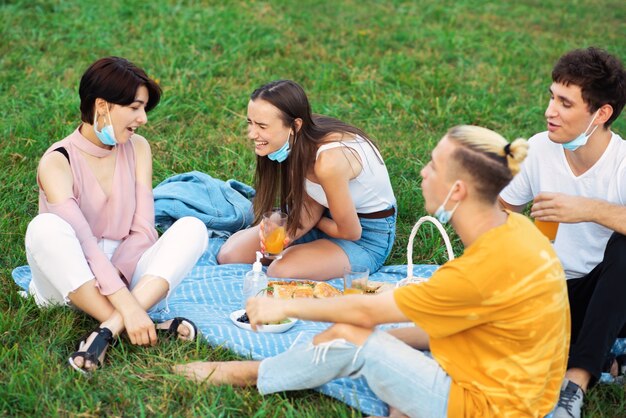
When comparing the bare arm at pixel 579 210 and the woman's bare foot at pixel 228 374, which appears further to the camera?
the bare arm at pixel 579 210

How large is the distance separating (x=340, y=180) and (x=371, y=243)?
2.09 ft

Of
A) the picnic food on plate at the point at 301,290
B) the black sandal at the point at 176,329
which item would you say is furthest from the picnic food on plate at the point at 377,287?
the black sandal at the point at 176,329

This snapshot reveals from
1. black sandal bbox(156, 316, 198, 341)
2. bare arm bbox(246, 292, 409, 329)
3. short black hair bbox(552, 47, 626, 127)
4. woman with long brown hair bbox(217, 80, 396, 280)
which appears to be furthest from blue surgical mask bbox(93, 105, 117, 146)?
short black hair bbox(552, 47, 626, 127)

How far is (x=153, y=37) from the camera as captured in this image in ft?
27.5

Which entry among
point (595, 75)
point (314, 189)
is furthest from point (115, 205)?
point (595, 75)

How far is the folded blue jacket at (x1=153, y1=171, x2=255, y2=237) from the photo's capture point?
538 cm

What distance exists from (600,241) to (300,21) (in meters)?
6.04

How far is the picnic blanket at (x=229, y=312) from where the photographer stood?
3514 millimetres

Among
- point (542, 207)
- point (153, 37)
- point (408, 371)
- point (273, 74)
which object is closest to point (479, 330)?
point (408, 371)

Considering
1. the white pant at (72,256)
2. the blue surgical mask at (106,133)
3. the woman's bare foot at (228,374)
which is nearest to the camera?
the woman's bare foot at (228,374)

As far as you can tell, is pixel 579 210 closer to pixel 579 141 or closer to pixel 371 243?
pixel 579 141

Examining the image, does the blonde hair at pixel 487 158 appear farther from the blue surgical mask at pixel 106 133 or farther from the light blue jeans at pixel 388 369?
the blue surgical mask at pixel 106 133

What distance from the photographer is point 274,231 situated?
461 centimetres

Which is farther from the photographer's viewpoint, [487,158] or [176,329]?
[176,329]
